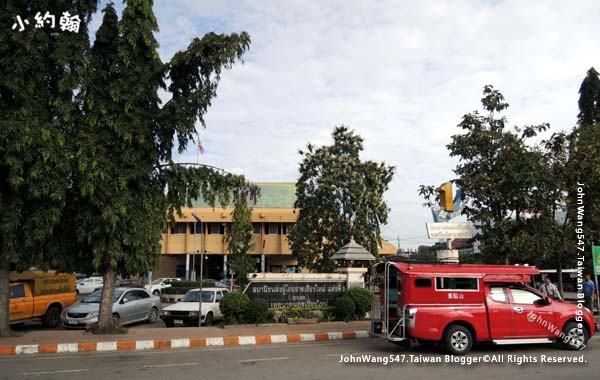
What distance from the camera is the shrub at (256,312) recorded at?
58.9ft

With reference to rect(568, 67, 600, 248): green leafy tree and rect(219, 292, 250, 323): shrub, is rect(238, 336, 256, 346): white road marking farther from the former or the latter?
rect(568, 67, 600, 248): green leafy tree

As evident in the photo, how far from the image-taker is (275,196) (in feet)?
190

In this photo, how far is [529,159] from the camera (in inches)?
681

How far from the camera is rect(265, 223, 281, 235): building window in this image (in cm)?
5606

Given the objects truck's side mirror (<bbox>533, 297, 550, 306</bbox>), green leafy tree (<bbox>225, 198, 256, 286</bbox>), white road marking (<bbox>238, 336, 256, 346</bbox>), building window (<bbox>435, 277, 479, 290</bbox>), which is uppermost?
green leafy tree (<bbox>225, 198, 256, 286</bbox>)

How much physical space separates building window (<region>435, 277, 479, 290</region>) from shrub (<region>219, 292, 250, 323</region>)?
7802mm

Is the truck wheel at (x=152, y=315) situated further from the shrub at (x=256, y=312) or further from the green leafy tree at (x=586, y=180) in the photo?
the green leafy tree at (x=586, y=180)

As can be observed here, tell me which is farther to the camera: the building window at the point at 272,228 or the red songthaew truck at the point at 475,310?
the building window at the point at 272,228

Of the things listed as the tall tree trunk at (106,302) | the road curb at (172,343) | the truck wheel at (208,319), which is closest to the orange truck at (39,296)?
the tall tree trunk at (106,302)

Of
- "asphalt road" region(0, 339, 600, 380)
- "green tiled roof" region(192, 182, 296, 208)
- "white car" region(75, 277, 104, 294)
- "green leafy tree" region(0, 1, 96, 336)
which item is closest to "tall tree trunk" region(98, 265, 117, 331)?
"green leafy tree" region(0, 1, 96, 336)

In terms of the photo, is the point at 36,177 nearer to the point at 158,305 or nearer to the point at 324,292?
the point at 158,305

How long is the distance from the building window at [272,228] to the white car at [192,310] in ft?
116

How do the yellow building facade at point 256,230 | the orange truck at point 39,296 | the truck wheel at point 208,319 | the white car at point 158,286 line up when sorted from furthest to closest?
the yellow building facade at point 256,230
the white car at point 158,286
the truck wheel at point 208,319
the orange truck at point 39,296

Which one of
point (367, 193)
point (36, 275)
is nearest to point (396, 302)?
point (36, 275)
